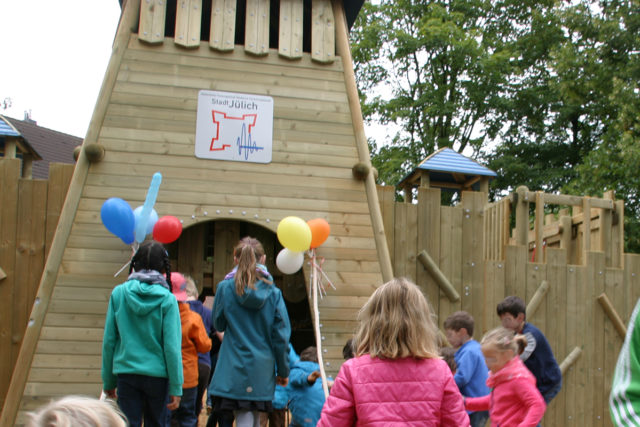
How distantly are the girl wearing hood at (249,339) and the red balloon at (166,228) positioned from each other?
4.62 feet

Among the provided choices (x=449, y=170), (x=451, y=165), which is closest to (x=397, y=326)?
(x=449, y=170)

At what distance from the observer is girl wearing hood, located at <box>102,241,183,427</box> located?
4188mm

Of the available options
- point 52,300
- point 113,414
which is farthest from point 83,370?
point 113,414

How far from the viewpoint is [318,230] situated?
20.1 feet

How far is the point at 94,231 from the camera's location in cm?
616

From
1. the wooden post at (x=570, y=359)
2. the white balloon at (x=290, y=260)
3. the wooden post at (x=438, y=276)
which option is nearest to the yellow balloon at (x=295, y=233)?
the white balloon at (x=290, y=260)

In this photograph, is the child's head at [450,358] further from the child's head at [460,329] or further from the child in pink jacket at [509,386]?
the child in pink jacket at [509,386]

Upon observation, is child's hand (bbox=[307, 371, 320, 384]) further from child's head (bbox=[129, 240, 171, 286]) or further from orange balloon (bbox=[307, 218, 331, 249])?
orange balloon (bbox=[307, 218, 331, 249])

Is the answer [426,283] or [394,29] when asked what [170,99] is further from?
[394,29]

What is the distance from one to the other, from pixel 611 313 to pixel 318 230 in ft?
14.1

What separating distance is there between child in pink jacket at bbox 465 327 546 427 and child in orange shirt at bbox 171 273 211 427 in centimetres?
216

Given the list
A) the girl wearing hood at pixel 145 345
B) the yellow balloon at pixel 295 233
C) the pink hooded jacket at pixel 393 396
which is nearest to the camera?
the pink hooded jacket at pixel 393 396

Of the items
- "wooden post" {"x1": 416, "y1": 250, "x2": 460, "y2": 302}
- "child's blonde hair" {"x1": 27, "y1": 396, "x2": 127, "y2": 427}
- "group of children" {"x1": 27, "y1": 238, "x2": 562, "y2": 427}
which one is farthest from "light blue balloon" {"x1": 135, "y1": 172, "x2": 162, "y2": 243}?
"child's blonde hair" {"x1": 27, "y1": 396, "x2": 127, "y2": 427}

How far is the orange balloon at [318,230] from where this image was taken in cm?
612
